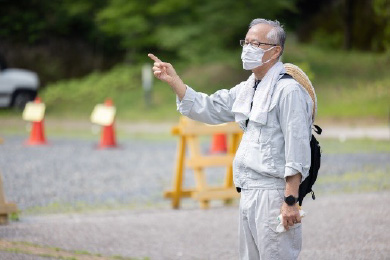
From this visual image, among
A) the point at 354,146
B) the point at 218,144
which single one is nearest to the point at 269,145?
the point at 218,144

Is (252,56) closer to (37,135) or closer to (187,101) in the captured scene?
(187,101)

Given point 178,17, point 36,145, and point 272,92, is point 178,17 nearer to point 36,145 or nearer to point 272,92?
point 36,145

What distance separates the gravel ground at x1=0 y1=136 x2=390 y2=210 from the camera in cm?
1203

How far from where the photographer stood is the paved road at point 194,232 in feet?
26.0

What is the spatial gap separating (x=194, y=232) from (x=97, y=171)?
5.87 metres

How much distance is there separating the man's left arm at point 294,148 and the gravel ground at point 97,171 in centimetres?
682

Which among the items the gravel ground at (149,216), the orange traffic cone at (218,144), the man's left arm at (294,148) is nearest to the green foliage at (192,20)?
the orange traffic cone at (218,144)

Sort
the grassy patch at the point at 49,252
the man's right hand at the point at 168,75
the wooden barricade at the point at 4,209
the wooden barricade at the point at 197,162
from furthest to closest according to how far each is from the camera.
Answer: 1. the wooden barricade at the point at 197,162
2. the wooden barricade at the point at 4,209
3. the grassy patch at the point at 49,252
4. the man's right hand at the point at 168,75

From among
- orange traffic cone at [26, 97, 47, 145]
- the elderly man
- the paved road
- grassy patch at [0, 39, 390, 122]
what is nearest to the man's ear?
the elderly man

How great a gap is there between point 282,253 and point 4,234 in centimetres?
454

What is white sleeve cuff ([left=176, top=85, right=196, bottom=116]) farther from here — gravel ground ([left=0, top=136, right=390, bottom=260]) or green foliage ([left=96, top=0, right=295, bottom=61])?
green foliage ([left=96, top=0, right=295, bottom=61])

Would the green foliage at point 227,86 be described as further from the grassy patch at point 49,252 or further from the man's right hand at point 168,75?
the man's right hand at point 168,75

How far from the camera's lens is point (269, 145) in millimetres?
4867

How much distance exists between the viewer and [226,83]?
3042cm
